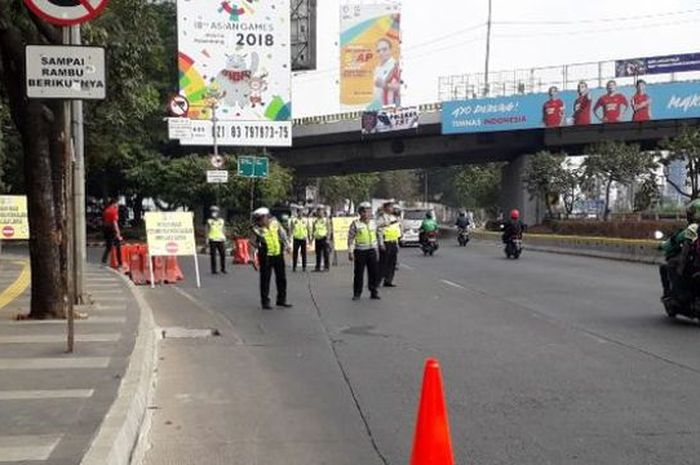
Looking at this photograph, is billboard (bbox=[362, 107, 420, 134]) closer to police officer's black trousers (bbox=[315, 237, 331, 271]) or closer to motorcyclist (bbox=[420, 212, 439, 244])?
motorcyclist (bbox=[420, 212, 439, 244])

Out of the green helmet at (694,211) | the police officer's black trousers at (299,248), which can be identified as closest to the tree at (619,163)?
the police officer's black trousers at (299,248)

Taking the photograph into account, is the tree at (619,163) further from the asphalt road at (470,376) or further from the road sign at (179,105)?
the asphalt road at (470,376)

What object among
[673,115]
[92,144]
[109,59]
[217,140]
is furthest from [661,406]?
[673,115]

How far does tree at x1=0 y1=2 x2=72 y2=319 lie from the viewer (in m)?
11.2

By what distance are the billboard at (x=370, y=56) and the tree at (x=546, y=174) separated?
9.84 metres

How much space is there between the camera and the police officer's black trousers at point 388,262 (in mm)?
18125

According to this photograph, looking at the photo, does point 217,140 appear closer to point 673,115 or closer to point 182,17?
point 182,17

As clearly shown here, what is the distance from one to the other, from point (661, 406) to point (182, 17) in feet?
98.3

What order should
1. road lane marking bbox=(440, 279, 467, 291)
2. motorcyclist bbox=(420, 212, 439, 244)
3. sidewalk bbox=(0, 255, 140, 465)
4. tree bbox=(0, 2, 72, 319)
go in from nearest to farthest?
1. sidewalk bbox=(0, 255, 140, 465)
2. tree bbox=(0, 2, 72, 319)
3. road lane marking bbox=(440, 279, 467, 291)
4. motorcyclist bbox=(420, 212, 439, 244)

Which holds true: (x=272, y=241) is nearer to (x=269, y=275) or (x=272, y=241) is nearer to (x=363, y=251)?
(x=269, y=275)

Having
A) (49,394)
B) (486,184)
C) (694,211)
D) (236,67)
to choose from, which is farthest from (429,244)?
(486,184)

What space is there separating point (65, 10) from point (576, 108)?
39.6 metres

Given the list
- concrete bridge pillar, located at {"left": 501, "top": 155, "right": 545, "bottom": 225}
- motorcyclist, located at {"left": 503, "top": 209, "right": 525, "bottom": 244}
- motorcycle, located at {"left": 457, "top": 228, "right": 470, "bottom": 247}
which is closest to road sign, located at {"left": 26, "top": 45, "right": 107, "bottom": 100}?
motorcyclist, located at {"left": 503, "top": 209, "right": 525, "bottom": 244}

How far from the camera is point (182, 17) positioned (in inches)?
1342
